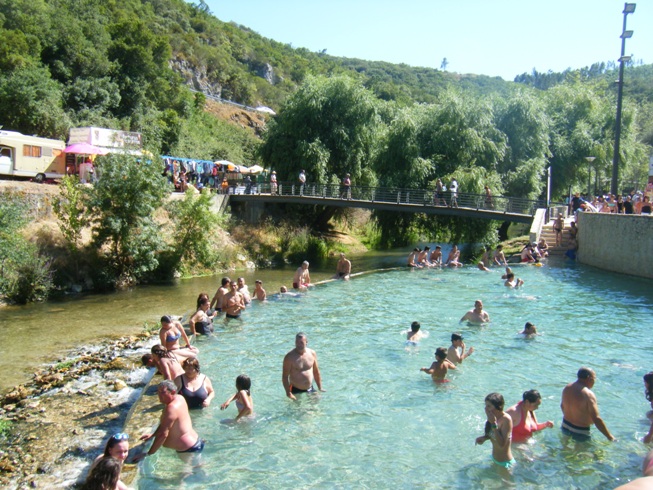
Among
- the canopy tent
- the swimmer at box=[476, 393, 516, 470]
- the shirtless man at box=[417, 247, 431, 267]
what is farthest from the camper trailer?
the swimmer at box=[476, 393, 516, 470]

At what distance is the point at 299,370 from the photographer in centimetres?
1030

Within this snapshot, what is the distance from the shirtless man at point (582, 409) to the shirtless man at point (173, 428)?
18.4 ft

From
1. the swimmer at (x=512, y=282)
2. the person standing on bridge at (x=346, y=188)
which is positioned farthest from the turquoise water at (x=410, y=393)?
the person standing on bridge at (x=346, y=188)

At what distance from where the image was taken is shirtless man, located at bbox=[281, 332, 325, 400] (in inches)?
400

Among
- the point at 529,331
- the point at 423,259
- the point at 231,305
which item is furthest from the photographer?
the point at 423,259

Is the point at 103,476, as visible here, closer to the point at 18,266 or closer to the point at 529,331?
the point at 529,331

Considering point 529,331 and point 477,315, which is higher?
point 477,315

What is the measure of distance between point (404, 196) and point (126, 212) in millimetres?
15990

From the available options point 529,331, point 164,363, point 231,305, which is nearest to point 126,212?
point 231,305

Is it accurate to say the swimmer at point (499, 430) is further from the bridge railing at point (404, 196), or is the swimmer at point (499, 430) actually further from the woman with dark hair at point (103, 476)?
the bridge railing at point (404, 196)

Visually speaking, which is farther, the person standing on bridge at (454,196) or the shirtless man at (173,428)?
the person standing on bridge at (454,196)

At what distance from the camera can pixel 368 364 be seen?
42.2 feet

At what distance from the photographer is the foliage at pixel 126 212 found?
25203 mm

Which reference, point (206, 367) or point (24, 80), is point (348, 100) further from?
point (206, 367)
